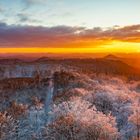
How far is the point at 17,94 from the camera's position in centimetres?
19975

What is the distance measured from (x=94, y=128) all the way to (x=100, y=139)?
8.16 ft

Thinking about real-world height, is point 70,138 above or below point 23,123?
above

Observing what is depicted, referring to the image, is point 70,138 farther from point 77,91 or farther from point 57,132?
point 77,91

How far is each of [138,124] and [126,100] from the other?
1678 inches

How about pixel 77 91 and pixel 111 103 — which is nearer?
pixel 111 103

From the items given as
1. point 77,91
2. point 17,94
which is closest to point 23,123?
point 77,91

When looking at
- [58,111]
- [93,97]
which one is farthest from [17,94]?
[58,111]

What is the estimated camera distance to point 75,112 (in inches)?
2527

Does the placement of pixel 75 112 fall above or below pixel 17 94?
above

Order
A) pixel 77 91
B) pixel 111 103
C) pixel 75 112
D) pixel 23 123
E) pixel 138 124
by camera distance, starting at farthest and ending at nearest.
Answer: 1. pixel 77 91
2. pixel 111 103
3. pixel 23 123
4. pixel 138 124
5. pixel 75 112

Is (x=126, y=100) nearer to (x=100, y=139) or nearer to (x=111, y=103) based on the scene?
(x=111, y=103)

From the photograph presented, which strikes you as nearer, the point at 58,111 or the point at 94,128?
the point at 94,128

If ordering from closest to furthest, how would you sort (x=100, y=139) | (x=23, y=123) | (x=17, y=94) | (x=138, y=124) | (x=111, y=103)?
1. (x=100, y=139)
2. (x=138, y=124)
3. (x=23, y=123)
4. (x=111, y=103)
5. (x=17, y=94)

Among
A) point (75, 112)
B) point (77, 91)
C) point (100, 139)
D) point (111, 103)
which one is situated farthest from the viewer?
point (77, 91)
